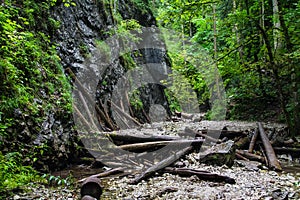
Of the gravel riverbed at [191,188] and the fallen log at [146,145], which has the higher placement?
the fallen log at [146,145]

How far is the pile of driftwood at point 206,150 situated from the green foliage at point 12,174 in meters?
1.15

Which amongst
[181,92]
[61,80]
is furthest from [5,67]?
[181,92]

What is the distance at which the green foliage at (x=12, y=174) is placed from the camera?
274cm

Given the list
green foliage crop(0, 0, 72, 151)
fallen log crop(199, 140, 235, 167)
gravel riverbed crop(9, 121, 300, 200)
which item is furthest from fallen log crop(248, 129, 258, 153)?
green foliage crop(0, 0, 72, 151)

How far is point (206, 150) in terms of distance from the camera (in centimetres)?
565

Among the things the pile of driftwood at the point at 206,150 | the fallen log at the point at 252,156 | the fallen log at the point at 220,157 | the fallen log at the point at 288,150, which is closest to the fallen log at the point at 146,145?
the pile of driftwood at the point at 206,150

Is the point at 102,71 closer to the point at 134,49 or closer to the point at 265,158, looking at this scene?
the point at 134,49

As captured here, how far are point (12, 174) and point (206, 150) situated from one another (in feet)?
13.6

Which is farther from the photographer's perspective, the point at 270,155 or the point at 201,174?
the point at 270,155

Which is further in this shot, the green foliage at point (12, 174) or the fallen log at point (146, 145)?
the fallen log at point (146, 145)

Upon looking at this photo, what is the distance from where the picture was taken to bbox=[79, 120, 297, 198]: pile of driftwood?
4.45 m

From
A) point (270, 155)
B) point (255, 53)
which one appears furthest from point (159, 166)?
point (255, 53)

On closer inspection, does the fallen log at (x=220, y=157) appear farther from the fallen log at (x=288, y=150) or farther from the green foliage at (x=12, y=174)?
the green foliage at (x=12, y=174)

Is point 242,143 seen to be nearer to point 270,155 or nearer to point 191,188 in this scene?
point 270,155
